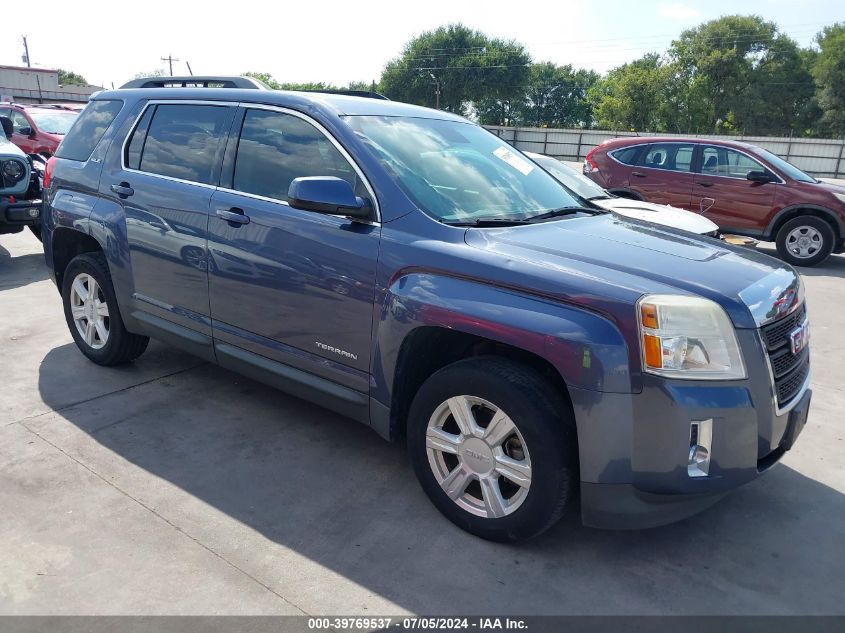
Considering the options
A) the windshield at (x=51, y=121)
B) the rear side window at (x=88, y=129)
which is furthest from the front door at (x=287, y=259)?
the windshield at (x=51, y=121)

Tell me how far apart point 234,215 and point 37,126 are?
45.3 ft

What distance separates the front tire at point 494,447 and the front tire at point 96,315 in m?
2.58

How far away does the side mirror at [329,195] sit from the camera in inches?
122

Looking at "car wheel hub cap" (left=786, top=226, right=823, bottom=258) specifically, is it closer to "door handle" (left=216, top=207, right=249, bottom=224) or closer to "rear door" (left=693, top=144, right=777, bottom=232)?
"rear door" (left=693, top=144, right=777, bottom=232)

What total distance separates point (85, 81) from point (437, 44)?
67684 mm

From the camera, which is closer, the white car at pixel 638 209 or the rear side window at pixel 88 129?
the rear side window at pixel 88 129

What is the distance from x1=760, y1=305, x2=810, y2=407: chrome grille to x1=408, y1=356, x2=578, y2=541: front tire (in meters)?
0.83

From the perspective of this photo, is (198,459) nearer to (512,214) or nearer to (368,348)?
(368,348)

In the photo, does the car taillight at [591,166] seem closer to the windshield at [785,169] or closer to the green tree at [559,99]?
the windshield at [785,169]

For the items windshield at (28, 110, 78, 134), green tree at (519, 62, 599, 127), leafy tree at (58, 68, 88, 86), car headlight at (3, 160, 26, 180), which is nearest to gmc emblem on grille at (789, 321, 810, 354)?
car headlight at (3, 160, 26, 180)

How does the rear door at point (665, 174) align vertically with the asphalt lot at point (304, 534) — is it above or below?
above

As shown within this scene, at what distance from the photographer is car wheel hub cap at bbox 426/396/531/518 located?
9.26 feet

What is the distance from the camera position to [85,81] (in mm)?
112188

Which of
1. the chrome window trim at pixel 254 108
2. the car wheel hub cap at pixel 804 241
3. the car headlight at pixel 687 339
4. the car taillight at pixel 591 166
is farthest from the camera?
the car taillight at pixel 591 166
